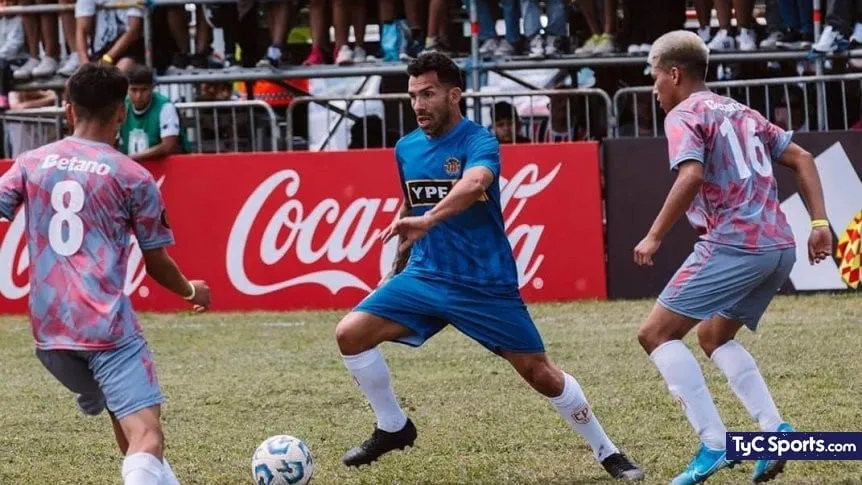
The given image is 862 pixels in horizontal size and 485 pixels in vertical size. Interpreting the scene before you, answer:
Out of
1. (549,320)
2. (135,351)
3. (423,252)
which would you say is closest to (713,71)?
(549,320)

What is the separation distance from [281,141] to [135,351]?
10.1 m

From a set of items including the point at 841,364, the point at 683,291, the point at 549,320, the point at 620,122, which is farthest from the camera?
the point at 620,122

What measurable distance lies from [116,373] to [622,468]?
8.46 ft

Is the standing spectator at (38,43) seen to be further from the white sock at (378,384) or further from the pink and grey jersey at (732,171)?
the pink and grey jersey at (732,171)

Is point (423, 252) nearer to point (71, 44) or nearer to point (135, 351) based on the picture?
point (135, 351)

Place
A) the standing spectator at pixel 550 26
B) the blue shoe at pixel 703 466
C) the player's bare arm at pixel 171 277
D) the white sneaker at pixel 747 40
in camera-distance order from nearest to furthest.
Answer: the player's bare arm at pixel 171 277 < the blue shoe at pixel 703 466 < the white sneaker at pixel 747 40 < the standing spectator at pixel 550 26

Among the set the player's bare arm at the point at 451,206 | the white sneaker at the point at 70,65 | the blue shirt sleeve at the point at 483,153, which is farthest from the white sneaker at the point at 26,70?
the player's bare arm at the point at 451,206

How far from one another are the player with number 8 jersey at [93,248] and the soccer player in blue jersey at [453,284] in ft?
5.73

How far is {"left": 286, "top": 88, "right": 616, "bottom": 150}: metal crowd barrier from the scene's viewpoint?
50.4 feet

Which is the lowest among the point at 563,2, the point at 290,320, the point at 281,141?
the point at 290,320

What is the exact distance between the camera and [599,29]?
53.2 feet

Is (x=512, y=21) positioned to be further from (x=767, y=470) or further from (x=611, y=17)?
(x=767, y=470)

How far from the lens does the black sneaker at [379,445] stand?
7.88 m

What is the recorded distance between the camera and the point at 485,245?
7.68 metres
